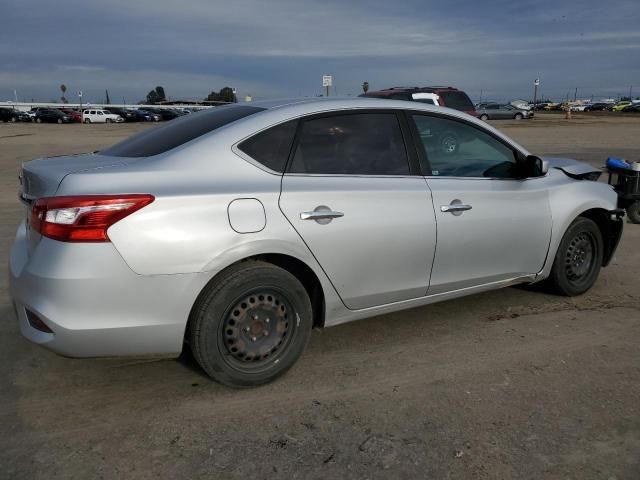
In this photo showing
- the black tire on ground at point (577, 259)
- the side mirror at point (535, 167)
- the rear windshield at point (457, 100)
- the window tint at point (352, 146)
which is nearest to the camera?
the window tint at point (352, 146)

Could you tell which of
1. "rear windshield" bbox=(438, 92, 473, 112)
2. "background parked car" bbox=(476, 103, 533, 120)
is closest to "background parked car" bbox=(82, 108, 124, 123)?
"background parked car" bbox=(476, 103, 533, 120)

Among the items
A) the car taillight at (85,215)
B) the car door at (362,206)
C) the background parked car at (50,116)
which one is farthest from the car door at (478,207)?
the background parked car at (50,116)

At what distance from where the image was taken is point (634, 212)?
7.90 metres

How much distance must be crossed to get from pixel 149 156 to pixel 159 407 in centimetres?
139

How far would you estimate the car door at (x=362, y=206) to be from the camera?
3.33 m

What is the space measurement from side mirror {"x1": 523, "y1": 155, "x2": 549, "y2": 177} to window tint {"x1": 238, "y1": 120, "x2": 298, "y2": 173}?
75.4 inches

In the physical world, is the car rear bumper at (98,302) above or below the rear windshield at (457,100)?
below

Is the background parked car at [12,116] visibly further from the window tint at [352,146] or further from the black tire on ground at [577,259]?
the black tire on ground at [577,259]

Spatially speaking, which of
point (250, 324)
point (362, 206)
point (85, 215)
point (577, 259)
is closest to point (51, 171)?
point (85, 215)

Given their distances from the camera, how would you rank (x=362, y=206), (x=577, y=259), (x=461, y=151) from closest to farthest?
(x=362, y=206), (x=461, y=151), (x=577, y=259)

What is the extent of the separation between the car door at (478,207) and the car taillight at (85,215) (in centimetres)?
199

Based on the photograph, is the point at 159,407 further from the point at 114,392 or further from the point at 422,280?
A: the point at 422,280

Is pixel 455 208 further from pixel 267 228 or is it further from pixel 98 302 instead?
pixel 98 302

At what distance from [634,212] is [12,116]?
58.7m
